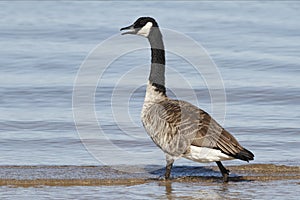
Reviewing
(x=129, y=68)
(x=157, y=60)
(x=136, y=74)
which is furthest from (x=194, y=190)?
(x=129, y=68)

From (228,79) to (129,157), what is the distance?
4800mm

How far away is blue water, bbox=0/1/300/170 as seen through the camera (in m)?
10.7

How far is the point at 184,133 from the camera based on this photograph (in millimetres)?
8461

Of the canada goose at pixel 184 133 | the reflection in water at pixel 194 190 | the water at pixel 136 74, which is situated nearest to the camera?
the reflection in water at pixel 194 190

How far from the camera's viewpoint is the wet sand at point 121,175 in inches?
338

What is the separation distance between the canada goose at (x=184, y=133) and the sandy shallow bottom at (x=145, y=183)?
31 cm

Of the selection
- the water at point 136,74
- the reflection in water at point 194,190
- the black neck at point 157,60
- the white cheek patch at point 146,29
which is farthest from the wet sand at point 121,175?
the white cheek patch at point 146,29

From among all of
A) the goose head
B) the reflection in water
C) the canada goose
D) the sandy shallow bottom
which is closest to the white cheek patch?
the goose head

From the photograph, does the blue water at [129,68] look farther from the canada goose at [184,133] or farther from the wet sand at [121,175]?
the canada goose at [184,133]

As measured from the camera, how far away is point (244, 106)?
12.8 meters

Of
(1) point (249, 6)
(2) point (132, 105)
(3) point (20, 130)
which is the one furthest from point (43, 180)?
(1) point (249, 6)

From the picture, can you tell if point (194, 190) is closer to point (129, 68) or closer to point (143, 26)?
point (143, 26)

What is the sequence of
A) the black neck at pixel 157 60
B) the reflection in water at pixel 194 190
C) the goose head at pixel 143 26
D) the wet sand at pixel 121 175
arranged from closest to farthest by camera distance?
the reflection in water at pixel 194 190 → the wet sand at pixel 121 175 → the black neck at pixel 157 60 → the goose head at pixel 143 26

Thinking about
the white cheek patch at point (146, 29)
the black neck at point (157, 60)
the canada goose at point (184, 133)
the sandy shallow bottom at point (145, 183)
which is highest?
the white cheek patch at point (146, 29)
